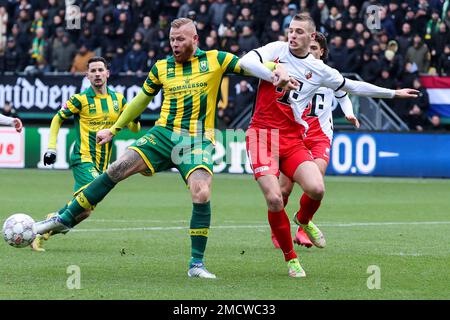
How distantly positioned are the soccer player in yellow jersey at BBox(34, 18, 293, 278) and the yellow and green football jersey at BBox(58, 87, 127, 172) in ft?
9.91

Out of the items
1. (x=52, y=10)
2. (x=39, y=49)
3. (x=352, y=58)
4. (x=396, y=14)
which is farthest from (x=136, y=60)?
(x=396, y=14)

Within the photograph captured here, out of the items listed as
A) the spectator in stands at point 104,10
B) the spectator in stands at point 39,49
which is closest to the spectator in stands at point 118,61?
the spectator in stands at point 104,10

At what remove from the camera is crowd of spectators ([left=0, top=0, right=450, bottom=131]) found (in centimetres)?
2588

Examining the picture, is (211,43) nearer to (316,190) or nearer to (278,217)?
(316,190)

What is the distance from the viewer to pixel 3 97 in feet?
98.4

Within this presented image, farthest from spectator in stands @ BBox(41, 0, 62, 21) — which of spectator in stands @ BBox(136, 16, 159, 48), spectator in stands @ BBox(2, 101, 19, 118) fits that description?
spectator in stands @ BBox(2, 101, 19, 118)

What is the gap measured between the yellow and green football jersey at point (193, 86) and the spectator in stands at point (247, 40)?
657 inches

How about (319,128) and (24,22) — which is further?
(24,22)

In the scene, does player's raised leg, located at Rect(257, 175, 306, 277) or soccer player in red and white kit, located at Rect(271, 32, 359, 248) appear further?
soccer player in red and white kit, located at Rect(271, 32, 359, 248)

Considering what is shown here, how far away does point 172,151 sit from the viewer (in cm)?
999

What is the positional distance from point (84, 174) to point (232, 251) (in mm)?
2139

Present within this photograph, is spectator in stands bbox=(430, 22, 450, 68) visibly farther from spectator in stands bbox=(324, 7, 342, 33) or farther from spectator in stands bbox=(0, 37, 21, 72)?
spectator in stands bbox=(0, 37, 21, 72)

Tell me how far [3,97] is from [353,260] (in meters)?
20.5
